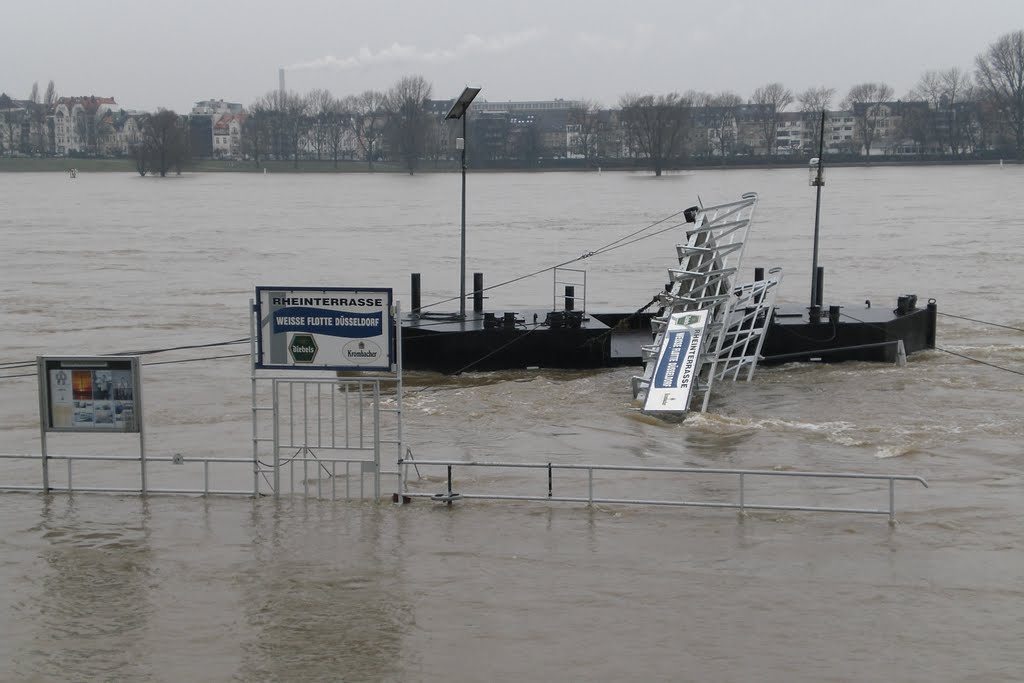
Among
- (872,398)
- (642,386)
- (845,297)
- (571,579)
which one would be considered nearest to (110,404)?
(571,579)

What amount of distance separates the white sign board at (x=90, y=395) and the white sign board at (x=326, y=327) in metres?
1.85

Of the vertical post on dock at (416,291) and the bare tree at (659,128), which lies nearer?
the vertical post on dock at (416,291)

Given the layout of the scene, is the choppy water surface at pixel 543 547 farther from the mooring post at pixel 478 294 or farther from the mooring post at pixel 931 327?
the mooring post at pixel 478 294

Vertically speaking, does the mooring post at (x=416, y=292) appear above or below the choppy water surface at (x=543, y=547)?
above

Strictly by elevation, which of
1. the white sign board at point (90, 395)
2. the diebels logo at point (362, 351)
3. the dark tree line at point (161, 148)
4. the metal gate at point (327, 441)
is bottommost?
the metal gate at point (327, 441)

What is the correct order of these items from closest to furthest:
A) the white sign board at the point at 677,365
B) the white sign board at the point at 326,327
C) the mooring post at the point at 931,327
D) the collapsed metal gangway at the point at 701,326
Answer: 1. the white sign board at the point at 326,327
2. the white sign board at the point at 677,365
3. the collapsed metal gangway at the point at 701,326
4. the mooring post at the point at 931,327

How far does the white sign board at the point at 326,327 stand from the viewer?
666 inches


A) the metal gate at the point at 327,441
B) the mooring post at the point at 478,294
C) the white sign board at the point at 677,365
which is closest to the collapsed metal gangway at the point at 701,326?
the white sign board at the point at 677,365

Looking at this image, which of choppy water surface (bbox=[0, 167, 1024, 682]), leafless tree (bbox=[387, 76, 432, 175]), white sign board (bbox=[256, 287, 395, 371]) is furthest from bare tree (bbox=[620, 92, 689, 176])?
white sign board (bbox=[256, 287, 395, 371])

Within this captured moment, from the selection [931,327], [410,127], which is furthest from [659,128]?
[931,327]

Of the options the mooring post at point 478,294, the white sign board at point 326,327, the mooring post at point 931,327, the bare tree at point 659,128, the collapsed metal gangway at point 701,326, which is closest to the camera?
the white sign board at point 326,327

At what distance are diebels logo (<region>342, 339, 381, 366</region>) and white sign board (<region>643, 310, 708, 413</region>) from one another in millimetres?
10027

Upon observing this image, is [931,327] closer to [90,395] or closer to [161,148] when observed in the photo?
[90,395]

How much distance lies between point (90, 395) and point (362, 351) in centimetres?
363
